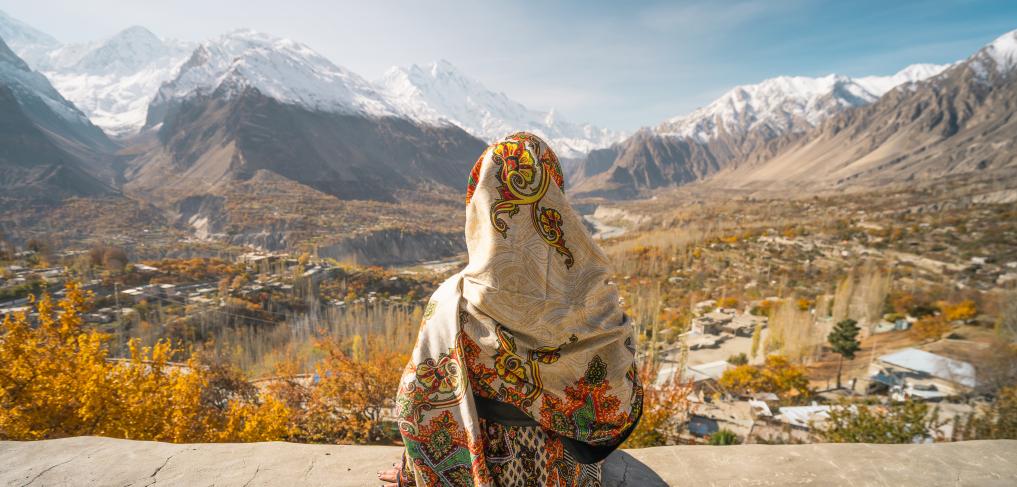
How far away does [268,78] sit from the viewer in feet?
420

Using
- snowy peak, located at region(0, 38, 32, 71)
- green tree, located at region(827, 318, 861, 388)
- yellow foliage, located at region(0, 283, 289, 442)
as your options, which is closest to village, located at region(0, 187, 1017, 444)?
green tree, located at region(827, 318, 861, 388)

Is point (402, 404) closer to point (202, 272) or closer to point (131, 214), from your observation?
point (202, 272)

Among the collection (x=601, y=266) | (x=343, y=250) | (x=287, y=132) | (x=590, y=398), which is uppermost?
(x=287, y=132)

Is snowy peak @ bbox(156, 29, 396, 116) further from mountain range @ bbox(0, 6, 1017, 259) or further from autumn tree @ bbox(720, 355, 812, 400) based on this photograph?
autumn tree @ bbox(720, 355, 812, 400)

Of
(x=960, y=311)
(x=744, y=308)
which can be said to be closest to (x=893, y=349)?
(x=960, y=311)

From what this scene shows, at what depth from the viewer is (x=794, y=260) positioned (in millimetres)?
29047

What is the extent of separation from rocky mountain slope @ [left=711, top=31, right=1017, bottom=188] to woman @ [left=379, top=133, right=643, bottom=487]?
92557mm

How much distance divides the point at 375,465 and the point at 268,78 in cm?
15034

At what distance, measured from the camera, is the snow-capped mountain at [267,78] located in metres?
123

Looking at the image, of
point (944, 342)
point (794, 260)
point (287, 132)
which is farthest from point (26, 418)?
point (287, 132)

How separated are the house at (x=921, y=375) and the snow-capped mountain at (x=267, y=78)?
13175 centimetres

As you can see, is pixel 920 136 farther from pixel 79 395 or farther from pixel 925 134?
pixel 79 395

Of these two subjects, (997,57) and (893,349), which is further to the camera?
(997,57)

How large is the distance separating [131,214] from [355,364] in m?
76.4
